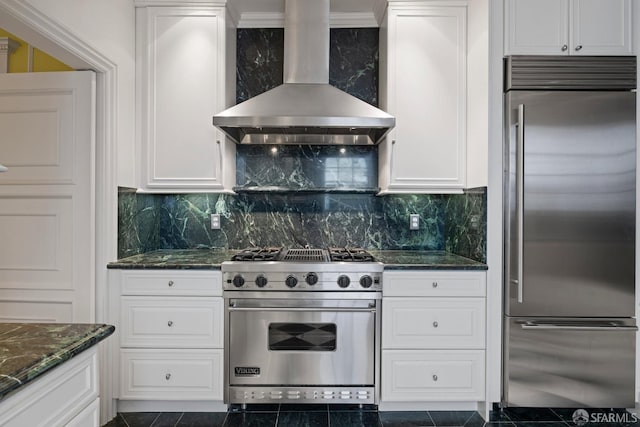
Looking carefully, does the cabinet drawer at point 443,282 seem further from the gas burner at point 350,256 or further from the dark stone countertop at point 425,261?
the gas burner at point 350,256

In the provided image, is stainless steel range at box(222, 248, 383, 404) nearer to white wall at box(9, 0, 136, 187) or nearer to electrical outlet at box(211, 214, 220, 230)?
electrical outlet at box(211, 214, 220, 230)

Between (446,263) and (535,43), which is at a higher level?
(535,43)

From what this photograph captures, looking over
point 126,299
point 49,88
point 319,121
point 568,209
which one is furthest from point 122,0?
point 568,209

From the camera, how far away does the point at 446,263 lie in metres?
2.34

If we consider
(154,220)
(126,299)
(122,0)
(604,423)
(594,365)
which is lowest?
(604,423)

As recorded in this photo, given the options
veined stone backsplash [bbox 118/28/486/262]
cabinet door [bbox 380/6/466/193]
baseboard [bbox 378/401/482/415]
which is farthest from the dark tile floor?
cabinet door [bbox 380/6/466/193]

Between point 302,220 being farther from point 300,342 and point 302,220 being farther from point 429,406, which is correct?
point 429,406

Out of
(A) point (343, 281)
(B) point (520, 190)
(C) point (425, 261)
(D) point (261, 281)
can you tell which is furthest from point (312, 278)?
(B) point (520, 190)

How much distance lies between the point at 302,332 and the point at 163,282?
2.92ft

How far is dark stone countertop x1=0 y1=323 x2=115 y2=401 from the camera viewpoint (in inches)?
33.8

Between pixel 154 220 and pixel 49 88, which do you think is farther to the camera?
pixel 154 220

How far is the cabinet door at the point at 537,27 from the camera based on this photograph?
2.27 meters

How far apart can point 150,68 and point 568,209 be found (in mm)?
2785

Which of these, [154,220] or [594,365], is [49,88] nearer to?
[154,220]
